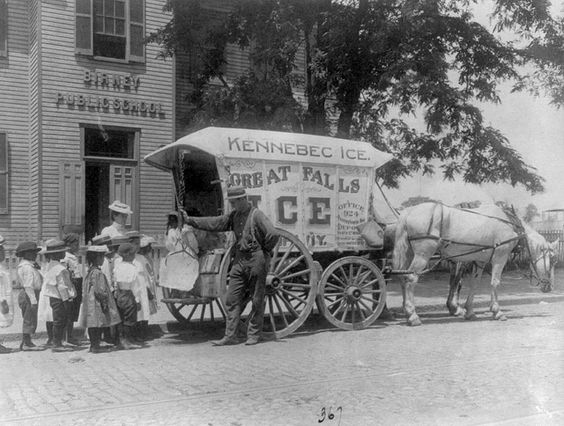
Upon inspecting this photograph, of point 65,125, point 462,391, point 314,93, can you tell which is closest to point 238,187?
point 462,391

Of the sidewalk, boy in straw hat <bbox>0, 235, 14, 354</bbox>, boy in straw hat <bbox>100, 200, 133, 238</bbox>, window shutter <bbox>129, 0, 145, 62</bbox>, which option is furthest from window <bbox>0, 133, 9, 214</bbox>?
boy in straw hat <bbox>0, 235, 14, 354</bbox>

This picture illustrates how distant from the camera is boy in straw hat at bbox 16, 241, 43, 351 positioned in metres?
7.28

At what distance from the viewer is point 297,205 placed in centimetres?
832

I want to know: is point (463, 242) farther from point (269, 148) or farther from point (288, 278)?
point (269, 148)

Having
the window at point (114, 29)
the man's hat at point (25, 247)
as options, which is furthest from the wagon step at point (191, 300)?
the window at point (114, 29)

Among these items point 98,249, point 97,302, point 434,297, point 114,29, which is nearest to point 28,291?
point 97,302

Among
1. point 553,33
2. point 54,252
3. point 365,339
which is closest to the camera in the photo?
point 54,252

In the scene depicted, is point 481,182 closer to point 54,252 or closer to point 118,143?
point 118,143

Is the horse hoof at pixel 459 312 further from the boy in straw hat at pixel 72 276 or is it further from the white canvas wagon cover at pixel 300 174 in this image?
Result: the boy in straw hat at pixel 72 276

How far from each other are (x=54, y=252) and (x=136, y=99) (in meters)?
9.04

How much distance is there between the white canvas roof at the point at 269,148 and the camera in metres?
7.77

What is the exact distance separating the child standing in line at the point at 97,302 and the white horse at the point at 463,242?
13.2ft

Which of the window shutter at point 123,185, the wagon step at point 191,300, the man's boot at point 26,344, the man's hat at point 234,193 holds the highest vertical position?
the window shutter at point 123,185

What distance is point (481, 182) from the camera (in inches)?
580
